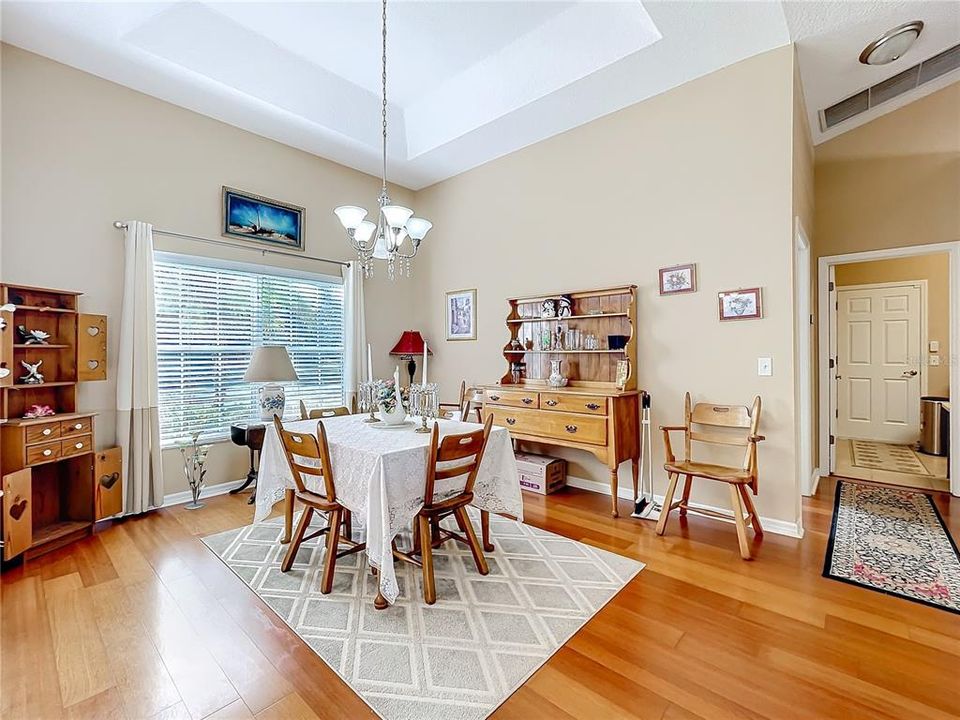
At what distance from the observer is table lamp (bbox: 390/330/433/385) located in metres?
5.07

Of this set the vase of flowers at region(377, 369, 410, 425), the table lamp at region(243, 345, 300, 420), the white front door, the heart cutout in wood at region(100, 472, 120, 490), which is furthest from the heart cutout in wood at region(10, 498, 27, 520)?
the white front door

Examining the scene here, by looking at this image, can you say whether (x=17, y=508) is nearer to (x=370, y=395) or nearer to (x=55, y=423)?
(x=55, y=423)

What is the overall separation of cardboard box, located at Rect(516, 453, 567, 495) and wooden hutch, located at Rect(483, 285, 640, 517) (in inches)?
14.1

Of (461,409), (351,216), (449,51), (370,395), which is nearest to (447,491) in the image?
(370,395)

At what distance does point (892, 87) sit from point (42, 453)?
668 centimetres

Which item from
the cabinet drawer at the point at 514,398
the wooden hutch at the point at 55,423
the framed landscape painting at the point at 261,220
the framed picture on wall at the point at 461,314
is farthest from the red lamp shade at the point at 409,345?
the wooden hutch at the point at 55,423

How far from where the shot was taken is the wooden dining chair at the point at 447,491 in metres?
2.18

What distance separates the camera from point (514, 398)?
3.90 metres

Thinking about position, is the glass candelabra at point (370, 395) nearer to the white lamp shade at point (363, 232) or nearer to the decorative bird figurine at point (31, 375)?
the white lamp shade at point (363, 232)

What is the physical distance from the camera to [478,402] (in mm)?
4391

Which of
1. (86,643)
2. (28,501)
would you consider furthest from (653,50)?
(28,501)

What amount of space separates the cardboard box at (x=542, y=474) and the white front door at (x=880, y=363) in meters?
4.35

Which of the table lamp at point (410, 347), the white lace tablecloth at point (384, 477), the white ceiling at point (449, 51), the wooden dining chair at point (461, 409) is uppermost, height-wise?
the white ceiling at point (449, 51)

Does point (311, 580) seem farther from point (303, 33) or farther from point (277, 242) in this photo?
point (303, 33)
